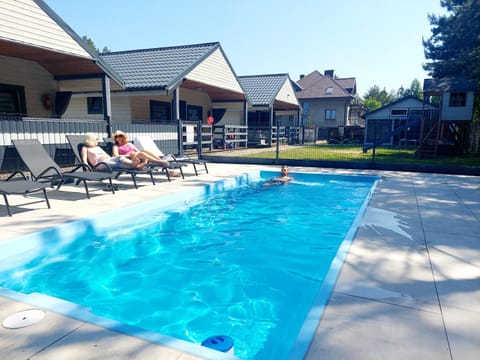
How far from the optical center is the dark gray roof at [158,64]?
43.0 feet

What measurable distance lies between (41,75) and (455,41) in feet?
81.7

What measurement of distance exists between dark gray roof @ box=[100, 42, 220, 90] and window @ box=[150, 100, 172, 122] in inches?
67.2

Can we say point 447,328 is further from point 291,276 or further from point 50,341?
point 50,341

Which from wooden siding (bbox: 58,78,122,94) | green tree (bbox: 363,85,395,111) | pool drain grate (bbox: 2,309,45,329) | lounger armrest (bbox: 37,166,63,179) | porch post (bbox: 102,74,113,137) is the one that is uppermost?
green tree (bbox: 363,85,395,111)

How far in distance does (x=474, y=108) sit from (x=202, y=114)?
1543 cm

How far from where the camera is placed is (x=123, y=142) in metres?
8.09

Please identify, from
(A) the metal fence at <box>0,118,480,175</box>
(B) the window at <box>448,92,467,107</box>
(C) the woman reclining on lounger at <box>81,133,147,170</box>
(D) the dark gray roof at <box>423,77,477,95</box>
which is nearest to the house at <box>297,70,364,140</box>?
(A) the metal fence at <box>0,118,480,175</box>

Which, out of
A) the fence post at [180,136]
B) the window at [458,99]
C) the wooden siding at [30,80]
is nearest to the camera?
the wooden siding at [30,80]

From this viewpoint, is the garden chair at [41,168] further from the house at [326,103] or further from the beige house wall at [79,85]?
the house at [326,103]

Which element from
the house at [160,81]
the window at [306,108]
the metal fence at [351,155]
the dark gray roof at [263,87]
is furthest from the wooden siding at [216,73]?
the window at [306,108]

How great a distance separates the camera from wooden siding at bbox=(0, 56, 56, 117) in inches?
409

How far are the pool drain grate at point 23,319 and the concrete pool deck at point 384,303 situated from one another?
5 cm

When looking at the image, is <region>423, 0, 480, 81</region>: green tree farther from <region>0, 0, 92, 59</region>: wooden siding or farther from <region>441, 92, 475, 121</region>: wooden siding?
<region>0, 0, 92, 59</region>: wooden siding

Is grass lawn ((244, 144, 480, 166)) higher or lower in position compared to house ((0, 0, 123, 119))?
lower
